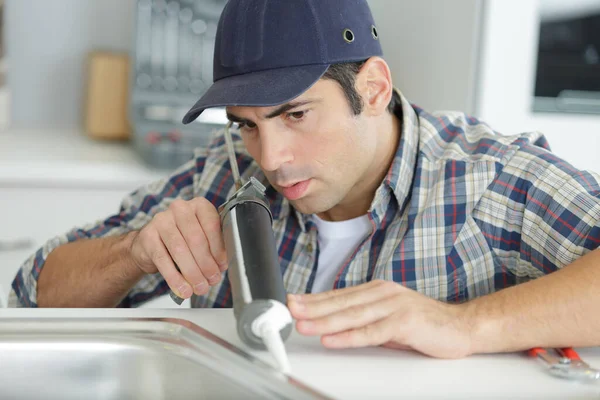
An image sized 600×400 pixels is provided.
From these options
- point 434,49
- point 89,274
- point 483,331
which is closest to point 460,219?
point 483,331

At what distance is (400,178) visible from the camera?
1179 millimetres

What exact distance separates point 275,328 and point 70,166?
4.25ft

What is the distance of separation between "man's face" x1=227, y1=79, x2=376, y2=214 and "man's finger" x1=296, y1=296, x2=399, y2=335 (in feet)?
1.01

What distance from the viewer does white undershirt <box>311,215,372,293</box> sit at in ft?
4.05

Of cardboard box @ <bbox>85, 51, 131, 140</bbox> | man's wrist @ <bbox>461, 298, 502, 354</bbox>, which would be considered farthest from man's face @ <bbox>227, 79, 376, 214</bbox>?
cardboard box @ <bbox>85, 51, 131, 140</bbox>

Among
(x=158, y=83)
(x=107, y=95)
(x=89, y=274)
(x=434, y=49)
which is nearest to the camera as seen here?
(x=89, y=274)

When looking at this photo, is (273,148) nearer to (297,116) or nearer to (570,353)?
(297,116)

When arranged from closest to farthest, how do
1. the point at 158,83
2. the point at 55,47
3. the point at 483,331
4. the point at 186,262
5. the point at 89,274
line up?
the point at 483,331 < the point at 186,262 < the point at 89,274 < the point at 158,83 < the point at 55,47

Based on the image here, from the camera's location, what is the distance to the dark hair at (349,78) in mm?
1082

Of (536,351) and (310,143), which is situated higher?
(310,143)

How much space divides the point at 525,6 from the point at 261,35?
0.77 m

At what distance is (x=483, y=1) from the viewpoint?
5.18 feet

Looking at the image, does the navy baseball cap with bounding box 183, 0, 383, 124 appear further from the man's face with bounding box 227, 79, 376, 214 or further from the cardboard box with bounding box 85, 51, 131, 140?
the cardboard box with bounding box 85, 51, 131, 140

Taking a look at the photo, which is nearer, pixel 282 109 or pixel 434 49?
pixel 282 109
